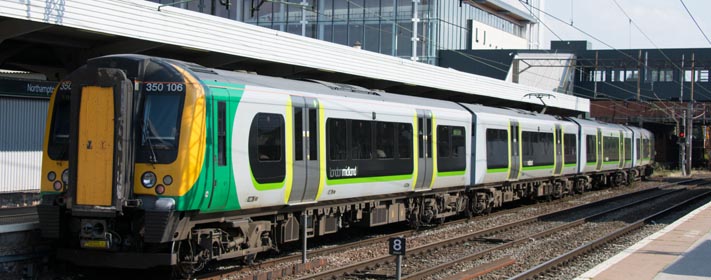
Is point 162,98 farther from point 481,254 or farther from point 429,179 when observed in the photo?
point 429,179

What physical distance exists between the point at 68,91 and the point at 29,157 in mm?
11500

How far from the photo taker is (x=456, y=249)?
1459 centimetres

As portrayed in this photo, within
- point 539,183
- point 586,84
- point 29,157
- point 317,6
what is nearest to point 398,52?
point 317,6

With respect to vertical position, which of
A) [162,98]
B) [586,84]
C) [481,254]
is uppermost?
[586,84]

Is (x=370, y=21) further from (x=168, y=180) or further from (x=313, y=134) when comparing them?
(x=168, y=180)

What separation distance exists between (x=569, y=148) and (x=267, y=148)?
17.8m

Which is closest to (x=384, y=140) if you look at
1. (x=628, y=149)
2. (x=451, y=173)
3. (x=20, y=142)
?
(x=451, y=173)

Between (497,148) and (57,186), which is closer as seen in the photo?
(57,186)

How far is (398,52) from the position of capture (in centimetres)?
5706

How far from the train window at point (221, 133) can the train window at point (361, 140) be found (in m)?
3.58

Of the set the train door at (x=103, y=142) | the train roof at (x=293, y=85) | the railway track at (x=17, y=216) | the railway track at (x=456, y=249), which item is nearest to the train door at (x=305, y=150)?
the train roof at (x=293, y=85)

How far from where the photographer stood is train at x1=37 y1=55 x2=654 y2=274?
9766 millimetres

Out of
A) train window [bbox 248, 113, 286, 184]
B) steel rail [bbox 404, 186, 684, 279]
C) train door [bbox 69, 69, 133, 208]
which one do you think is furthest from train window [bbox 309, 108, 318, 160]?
train door [bbox 69, 69, 133, 208]

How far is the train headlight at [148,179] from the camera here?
9.82m
